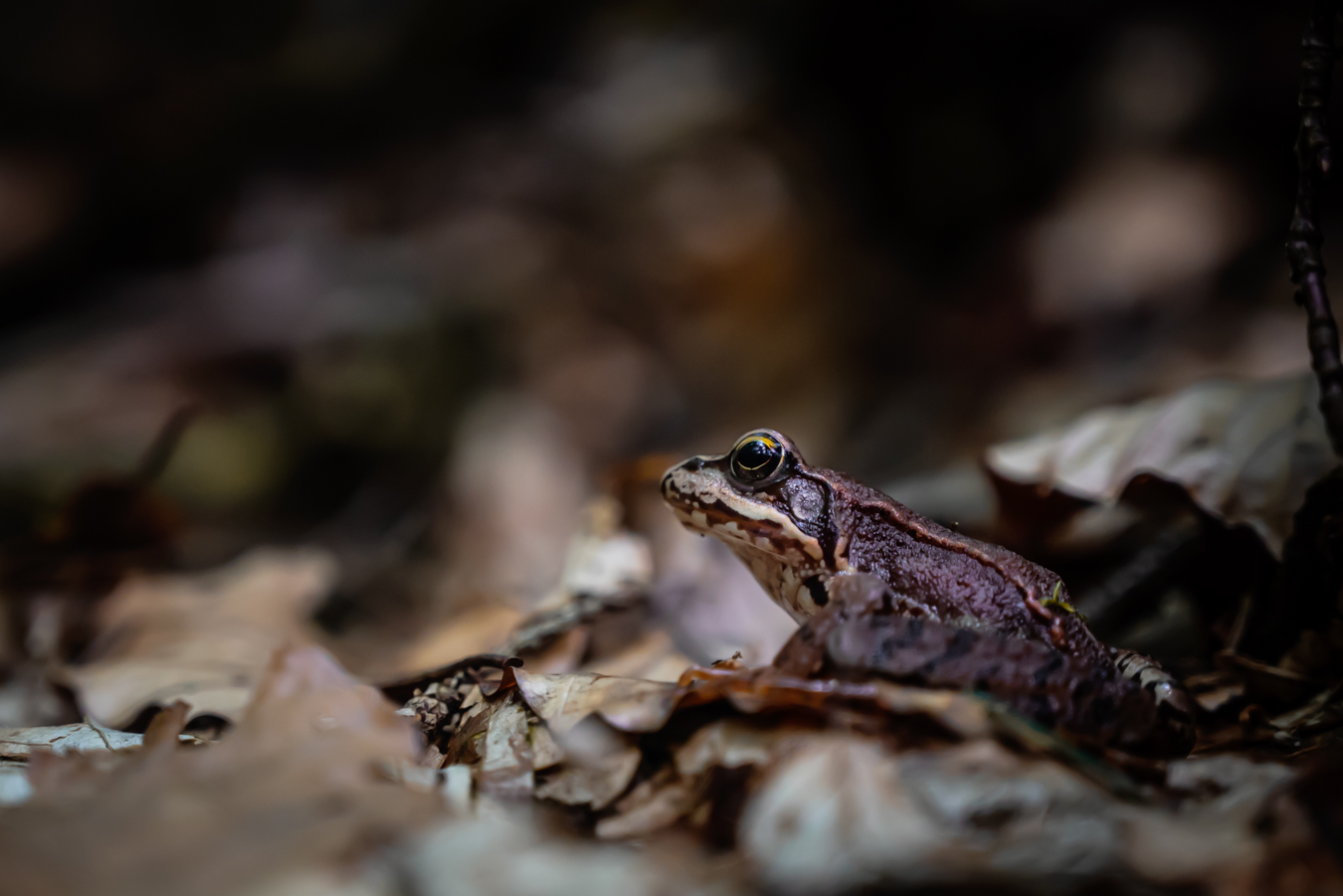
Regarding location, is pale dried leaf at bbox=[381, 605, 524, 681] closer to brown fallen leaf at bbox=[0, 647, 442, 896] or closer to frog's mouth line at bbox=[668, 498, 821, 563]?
frog's mouth line at bbox=[668, 498, 821, 563]

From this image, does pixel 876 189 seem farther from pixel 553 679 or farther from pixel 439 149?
pixel 553 679

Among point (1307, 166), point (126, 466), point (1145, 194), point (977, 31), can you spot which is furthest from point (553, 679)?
point (977, 31)

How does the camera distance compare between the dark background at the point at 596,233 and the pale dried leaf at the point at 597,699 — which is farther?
the dark background at the point at 596,233

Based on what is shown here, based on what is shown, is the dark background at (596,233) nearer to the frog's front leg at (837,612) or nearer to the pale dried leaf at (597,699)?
the frog's front leg at (837,612)

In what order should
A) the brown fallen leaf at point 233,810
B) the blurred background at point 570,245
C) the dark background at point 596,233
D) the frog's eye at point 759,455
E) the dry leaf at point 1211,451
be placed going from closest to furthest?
the brown fallen leaf at point 233,810, the dry leaf at point 1211,451, the frog's eye at point 759,455, the blurred background at point 570,245, the dark background at point 596,233

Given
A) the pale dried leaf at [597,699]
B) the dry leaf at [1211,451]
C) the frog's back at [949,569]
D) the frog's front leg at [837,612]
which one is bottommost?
the pale dried leaf at [597,699]

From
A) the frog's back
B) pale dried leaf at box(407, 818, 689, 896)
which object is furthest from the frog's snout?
pale dried leaf at box(407, 818, 689, 896)

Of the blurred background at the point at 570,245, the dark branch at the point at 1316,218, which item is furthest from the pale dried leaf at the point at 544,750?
the blurred background at the point at 570,245
